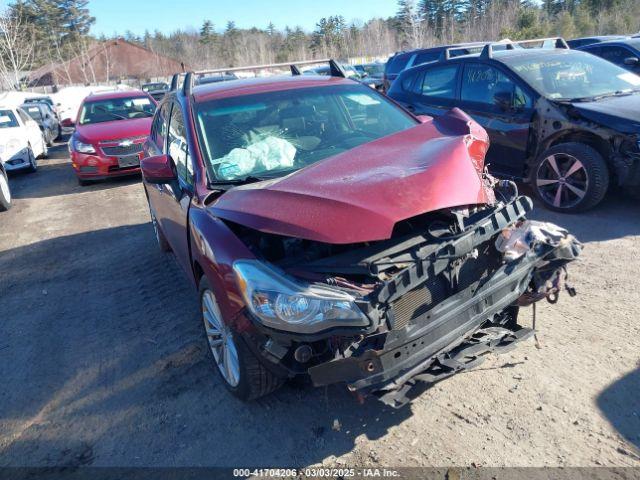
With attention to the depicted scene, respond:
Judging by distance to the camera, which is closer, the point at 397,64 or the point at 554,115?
the point at 554,115

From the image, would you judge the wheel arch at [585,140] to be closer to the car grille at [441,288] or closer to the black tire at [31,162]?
the car grille at [441,288]

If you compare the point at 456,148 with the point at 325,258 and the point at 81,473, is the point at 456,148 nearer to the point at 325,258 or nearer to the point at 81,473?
the point at 325,258

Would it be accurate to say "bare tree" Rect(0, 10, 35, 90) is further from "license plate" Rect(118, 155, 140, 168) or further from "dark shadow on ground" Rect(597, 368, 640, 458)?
"dark shadow on ground" Rect(597, 368, 640, 458)

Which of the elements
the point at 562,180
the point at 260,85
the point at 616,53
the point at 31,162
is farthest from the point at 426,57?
the point at 31,162

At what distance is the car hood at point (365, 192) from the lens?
99.0 inches

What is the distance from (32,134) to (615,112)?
13.5 metres

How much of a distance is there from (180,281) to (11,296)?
1.78 metres

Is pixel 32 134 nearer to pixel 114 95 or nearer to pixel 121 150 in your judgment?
pixel 114 95

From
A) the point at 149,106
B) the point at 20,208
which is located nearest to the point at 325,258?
the point at 20,208

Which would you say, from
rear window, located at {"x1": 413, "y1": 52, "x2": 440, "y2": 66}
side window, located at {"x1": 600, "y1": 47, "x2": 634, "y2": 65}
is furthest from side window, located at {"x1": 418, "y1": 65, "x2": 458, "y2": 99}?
side window, located at {"x1": 600, "y1": 47, "x2": 634, "y2": 65}

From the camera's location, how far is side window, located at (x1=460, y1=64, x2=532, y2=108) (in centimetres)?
615

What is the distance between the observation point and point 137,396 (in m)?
3.41

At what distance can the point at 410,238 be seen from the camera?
8.89 feet

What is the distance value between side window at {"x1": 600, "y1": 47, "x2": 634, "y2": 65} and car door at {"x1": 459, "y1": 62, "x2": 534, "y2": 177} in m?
6.34
